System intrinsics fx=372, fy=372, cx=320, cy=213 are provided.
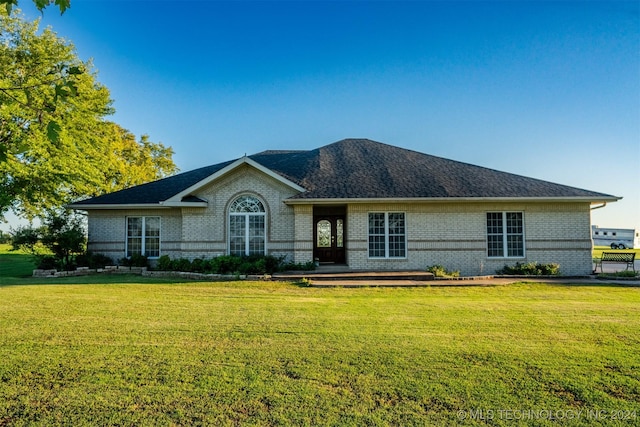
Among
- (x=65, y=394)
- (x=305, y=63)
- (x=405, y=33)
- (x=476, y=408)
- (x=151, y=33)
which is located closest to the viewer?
(x=476, y=408)

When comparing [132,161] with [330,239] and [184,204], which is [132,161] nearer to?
[184,204]

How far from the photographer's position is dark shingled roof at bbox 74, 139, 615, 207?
15.9 m

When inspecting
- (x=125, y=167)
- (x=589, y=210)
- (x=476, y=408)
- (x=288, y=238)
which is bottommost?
(x=476, y=408)

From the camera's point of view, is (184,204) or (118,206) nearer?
(184,204)

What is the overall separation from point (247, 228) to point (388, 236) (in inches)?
245

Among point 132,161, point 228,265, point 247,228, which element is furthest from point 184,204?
point 132,161

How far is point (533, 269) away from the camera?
604 inches

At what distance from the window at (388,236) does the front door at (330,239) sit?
96.2 inches

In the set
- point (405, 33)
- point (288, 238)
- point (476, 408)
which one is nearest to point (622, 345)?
point (476, 408)

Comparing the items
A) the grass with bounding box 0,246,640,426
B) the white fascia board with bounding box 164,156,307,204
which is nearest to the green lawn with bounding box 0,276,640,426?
the grass with bounding box 0,246,640,426

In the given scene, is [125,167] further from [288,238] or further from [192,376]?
[192,376]

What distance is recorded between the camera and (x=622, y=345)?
19.8ft

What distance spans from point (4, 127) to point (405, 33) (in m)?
21.9

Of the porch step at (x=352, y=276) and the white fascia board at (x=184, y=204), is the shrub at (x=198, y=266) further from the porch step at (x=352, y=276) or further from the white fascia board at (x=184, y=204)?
the porch step at (x=352, y=276)
